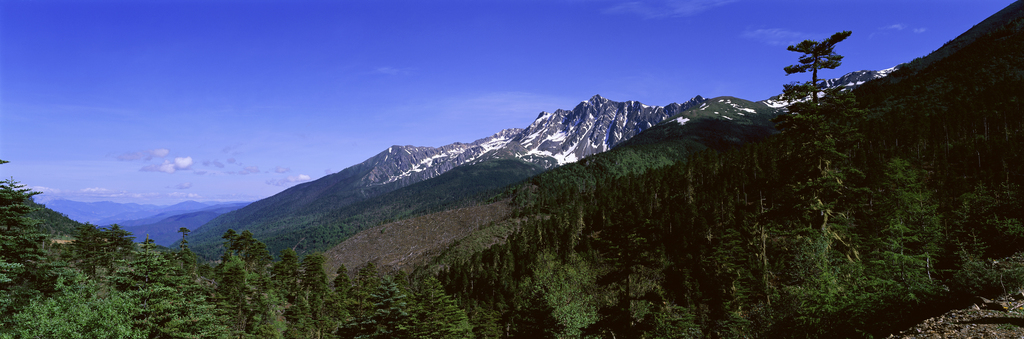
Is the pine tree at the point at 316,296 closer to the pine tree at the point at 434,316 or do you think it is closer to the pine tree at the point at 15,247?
the pine tree at the point at 434,316

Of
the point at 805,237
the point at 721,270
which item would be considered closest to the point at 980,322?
the point at 805,237

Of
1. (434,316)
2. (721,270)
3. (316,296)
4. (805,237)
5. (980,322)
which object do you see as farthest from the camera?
(316,296)

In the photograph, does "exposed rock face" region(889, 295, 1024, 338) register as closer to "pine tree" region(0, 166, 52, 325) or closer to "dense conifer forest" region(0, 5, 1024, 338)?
"dense conifer forest" region(0, 5, 1024, 338)

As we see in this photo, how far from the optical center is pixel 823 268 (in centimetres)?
2367

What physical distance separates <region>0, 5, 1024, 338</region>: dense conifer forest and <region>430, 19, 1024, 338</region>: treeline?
0.63 ft

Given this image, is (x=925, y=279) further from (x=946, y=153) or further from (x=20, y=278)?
(x=946, y=153)

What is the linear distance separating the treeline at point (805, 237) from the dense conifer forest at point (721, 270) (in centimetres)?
19

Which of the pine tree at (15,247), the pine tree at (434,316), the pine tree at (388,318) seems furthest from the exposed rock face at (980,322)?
the pine tree at (15,247)

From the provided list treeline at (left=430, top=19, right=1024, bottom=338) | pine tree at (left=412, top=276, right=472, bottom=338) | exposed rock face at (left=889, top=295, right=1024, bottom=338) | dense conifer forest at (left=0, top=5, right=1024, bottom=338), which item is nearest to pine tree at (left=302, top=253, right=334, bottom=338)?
dense conifer forest at (left=0, top=5, right=1024, bottom=338)

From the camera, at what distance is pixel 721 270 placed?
69625mm

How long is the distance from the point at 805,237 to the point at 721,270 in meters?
46.6

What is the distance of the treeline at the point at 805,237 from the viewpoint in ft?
74.5

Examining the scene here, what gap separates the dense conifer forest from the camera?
2389cm

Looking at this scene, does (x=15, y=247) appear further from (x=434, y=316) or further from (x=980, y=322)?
(x=980, y=322)
